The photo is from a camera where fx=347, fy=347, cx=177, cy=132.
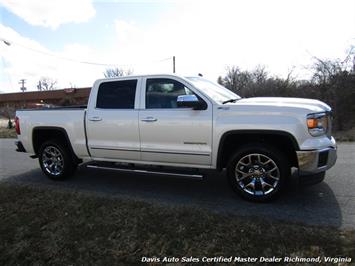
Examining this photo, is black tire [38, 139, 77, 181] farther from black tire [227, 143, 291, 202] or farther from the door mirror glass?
black tire [227, 143, 291, 202]

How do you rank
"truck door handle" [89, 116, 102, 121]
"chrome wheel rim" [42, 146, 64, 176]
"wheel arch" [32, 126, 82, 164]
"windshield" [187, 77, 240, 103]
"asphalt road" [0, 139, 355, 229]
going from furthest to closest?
"chrome wheel rim" [42, 146, 64, 176]
"wheel arch" [32, 126, 82, 164]
"truck door handle" [89, 116, 102, 121]
"windshield" [187, 77, 240, 103]
"asphalt road" [0, 139, 355, 229]

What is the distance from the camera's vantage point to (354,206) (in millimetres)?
4680

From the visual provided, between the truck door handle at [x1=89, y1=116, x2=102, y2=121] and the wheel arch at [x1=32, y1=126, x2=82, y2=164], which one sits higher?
the truck door handle at [x1=89, y1=116, x2=102, y2=121]

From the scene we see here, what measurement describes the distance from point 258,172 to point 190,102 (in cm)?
141

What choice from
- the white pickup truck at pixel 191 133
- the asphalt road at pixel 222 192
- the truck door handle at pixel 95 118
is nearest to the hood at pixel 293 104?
the white pickup truck at pixel 191 133

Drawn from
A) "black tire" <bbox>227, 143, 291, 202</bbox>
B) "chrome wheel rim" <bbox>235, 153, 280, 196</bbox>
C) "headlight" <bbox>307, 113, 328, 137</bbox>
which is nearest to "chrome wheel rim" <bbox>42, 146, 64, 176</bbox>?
"black tire" <bbox>227, 143, 291, 202</bbox>

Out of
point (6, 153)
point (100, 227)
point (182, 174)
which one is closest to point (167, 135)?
point (182, 174)

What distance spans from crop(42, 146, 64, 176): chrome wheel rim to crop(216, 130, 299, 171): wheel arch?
334cm

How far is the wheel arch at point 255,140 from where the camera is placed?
189 inches

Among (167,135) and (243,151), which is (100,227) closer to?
(167,135)

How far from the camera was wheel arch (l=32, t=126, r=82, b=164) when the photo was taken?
21.8 ft

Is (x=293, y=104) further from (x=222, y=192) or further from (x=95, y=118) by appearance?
(x=95, y=118)

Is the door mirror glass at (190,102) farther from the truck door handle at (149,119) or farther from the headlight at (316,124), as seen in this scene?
the headlight at (316,124)

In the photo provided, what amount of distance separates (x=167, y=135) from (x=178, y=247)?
6.81 ft
